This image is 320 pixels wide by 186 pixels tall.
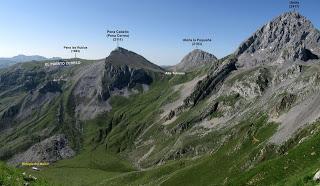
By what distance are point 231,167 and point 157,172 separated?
185ft

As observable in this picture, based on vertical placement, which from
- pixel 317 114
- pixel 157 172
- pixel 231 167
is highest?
pixel 317 114

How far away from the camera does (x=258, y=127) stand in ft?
565

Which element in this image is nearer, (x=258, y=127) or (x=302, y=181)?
(x=302, y=181)

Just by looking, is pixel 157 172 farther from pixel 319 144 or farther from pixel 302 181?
pixel 302 181

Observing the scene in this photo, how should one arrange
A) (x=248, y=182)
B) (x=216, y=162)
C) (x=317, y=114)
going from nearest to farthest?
(x=248, y=182), (x=317, y=114), (x=216, y=162)

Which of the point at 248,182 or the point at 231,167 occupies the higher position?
the point at 248,182

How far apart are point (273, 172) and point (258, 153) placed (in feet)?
254

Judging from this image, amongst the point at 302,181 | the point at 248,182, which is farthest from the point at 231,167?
the point at 302,181

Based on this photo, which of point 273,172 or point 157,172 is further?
point 157,172

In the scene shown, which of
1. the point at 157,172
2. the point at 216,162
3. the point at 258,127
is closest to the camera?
the point at 216,162

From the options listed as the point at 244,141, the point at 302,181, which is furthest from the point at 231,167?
the point at 302,181

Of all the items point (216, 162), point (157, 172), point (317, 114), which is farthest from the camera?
point (157, 172)

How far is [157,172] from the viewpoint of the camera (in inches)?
7333

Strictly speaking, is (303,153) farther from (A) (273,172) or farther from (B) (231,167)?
(B) (231,167)
